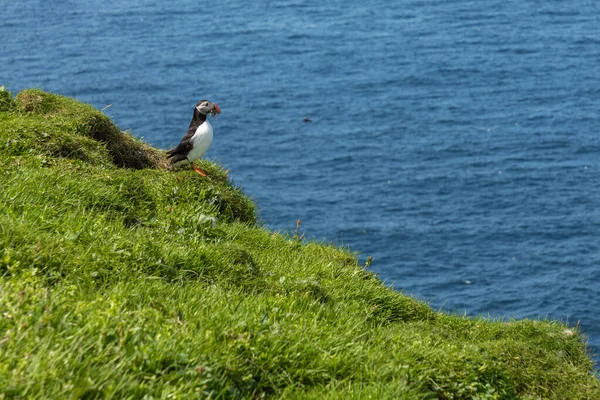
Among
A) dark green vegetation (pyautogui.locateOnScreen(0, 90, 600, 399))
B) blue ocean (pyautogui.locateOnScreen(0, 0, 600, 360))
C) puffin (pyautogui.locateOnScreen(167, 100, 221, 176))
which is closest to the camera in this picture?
dark green vegetation (pyautogui.locateOnScreen(0, 90, 600, 399))

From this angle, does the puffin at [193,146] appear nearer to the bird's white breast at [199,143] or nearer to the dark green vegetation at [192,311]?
the bird's white breast at [199,143]

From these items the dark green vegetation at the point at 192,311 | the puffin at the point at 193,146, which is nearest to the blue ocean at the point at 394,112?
the puffin at the point at 193,146

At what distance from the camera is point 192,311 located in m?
7.64

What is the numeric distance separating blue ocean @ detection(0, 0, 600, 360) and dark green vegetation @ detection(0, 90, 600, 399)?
43.8 metres

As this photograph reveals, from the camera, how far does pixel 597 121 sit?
106125 millimetres

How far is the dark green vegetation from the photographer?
6227 mm

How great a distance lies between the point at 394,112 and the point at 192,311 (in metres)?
105

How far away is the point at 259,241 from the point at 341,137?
9275 cm

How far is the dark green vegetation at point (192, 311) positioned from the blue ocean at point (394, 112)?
43831 mm

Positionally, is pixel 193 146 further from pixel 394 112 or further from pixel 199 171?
pixel 394 112

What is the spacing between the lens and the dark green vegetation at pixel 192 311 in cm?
623

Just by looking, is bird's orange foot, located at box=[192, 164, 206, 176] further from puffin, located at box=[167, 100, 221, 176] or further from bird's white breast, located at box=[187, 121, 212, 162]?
bird's white breast, located at box=[187, 121, 212, 162]

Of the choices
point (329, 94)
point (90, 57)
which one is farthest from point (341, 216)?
point (90, 57)

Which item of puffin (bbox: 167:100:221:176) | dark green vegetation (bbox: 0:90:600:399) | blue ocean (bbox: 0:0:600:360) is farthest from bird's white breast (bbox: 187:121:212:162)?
blue ocean (bbox: 0:0:600:360)
